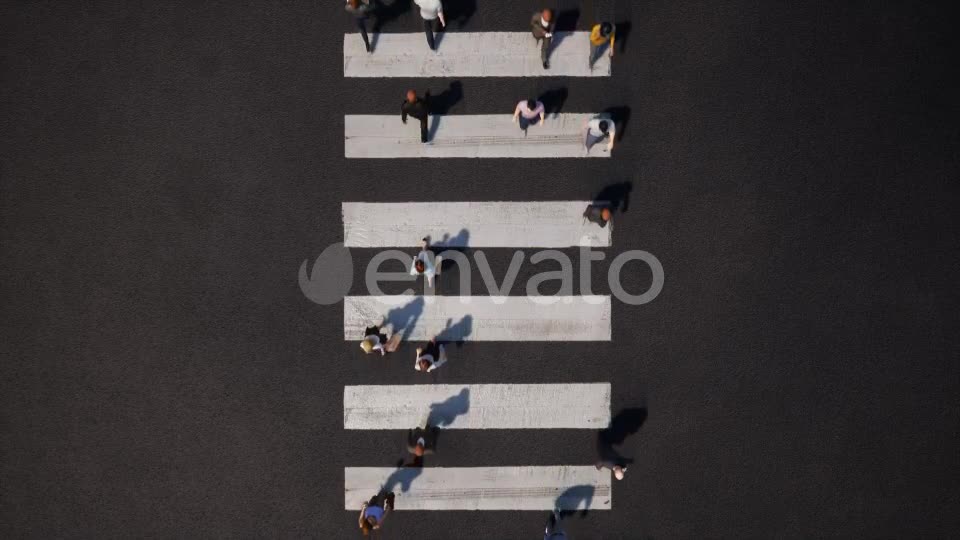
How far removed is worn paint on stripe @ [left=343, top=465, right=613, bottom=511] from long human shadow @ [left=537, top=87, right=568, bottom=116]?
524 cm

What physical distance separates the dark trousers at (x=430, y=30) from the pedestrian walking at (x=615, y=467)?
6.48m

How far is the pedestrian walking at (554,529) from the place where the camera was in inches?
303

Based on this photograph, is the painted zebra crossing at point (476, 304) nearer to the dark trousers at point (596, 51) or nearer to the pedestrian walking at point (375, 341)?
the dark trousers at point (596, 51)

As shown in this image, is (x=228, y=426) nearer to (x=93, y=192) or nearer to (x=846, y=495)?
(x=93, y=192)

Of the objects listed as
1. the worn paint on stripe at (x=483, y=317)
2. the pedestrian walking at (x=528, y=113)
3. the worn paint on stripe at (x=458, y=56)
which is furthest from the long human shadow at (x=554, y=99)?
the worn paint on stripe at (x=483, y=317)

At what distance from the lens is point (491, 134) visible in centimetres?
807

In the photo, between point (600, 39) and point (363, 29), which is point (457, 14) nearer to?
point (363, 29)

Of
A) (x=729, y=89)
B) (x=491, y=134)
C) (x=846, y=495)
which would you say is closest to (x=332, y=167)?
(x=491, y=134)

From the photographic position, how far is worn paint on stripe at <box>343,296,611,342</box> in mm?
8102

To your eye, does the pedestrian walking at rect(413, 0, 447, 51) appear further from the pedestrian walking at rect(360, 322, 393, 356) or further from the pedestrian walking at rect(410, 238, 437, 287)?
the pedestrian walking at rect(360, 322, 393, 356)

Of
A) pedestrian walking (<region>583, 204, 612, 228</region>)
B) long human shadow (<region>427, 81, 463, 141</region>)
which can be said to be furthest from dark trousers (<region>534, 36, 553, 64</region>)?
pedestrian walking (<region>583, 204, 612, 228</region>)

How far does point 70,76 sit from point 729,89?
9.74 meters

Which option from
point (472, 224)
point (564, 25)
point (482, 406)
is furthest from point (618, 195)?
point (482, 406)

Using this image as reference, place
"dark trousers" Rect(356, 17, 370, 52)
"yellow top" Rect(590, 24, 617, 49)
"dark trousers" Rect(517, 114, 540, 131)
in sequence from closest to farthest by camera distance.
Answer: "yellow top" Rect(590, 24, 617, 49) → "dark trousers" Rect(356, 17, 370, 52) → "dark trousers" Rect(517, 114, 540, 131)
